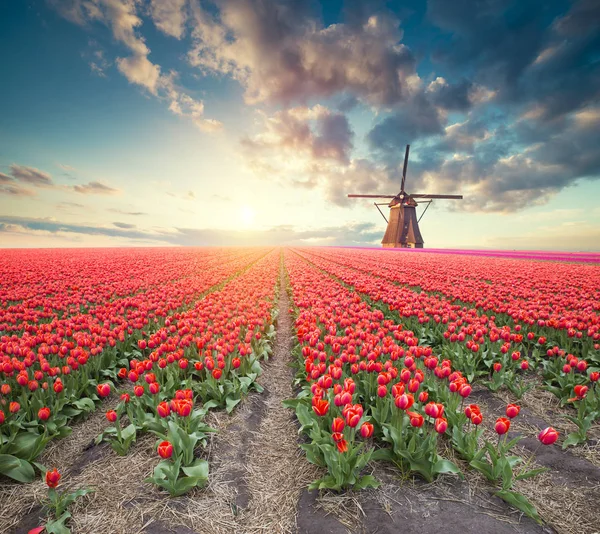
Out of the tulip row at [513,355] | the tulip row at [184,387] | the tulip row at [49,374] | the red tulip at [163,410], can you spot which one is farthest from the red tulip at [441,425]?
the tulip row at [49,374]

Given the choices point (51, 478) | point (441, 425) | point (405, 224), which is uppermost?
point (405, 224)

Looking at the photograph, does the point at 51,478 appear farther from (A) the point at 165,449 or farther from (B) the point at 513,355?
(B) the point at 513,355

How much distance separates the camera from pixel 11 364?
173 inches

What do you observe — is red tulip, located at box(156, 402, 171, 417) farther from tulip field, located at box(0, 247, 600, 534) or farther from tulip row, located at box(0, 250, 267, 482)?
tulip row, located at box(0, 250, 267, 482)

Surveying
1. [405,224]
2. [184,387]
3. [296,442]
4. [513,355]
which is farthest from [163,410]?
[405,224]

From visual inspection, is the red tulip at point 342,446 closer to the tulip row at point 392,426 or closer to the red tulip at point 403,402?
the tulip row at point 392,426

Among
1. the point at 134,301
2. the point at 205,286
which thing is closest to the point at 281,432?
the point at 134,301

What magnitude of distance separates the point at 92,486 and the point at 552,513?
4.64m

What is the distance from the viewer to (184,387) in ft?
16.3

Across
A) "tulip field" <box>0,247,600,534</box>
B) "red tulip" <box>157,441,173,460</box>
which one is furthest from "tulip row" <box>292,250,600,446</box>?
"red tulip" <box>157,441,173,460</box>

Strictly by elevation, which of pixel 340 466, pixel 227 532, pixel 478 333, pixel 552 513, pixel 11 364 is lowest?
pixel 227 532

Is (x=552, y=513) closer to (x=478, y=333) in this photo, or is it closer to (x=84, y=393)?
(x=478, y=333)

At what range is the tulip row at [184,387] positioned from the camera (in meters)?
3.34

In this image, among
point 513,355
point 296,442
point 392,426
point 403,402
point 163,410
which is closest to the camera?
point 403,402
